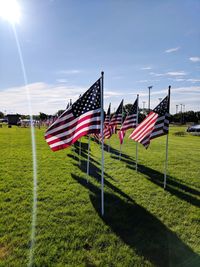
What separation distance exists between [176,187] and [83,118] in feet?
13.5

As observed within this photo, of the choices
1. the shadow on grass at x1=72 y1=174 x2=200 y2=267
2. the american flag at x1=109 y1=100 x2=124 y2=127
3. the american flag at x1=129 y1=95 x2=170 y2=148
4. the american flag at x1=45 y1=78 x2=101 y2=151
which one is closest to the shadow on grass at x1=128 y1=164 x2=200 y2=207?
the shadow on grass at x1=72 y1=174 x2=200 y2=267

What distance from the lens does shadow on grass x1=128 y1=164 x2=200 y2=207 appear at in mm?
6453

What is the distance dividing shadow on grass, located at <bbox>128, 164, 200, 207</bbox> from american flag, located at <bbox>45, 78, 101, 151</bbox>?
3.38 metres

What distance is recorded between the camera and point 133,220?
5016mm

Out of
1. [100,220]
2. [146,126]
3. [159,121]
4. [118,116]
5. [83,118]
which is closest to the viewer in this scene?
[100,220]

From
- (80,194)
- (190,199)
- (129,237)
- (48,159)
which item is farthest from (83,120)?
(48,159)

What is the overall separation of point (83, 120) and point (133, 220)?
8.40 ft

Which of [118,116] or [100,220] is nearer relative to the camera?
[100,220]

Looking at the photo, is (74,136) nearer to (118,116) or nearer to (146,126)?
(146,126)

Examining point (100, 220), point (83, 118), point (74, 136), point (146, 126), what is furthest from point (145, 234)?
point (146, 126)

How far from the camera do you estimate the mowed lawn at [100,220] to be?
3689mm

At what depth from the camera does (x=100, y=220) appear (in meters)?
4.94

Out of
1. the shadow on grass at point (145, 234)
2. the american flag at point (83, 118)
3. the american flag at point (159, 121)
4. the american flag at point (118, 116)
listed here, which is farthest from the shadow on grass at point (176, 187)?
the american flag at point (83, 118)

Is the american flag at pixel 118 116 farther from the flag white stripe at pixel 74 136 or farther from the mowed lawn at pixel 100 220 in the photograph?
the flag white stripe at pixel 74 136
